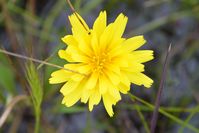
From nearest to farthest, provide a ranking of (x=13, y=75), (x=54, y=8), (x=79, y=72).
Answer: (x=79, y=72)
(x=13, y=75)
(x=54, y=8)

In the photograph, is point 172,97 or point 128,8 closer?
point 172,97

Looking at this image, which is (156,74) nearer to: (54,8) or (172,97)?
(172,97)

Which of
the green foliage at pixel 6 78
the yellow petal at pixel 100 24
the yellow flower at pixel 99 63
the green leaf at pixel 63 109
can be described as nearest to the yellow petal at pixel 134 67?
the yellow flower at pixel 99 63

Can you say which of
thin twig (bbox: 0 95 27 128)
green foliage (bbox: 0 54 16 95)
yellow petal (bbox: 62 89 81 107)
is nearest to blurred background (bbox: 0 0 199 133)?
green foliage (bbox: 0 54 16 95)

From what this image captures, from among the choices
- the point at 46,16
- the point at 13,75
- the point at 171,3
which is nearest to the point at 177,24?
the point at 171,3

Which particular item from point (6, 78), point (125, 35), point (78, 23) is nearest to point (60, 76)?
point (78, 23)

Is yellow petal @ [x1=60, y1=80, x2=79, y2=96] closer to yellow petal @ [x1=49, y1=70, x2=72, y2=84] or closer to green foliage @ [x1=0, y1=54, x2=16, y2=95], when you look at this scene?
yellow petal @ [x1=49, y1=70, x2=72, y2=84]
